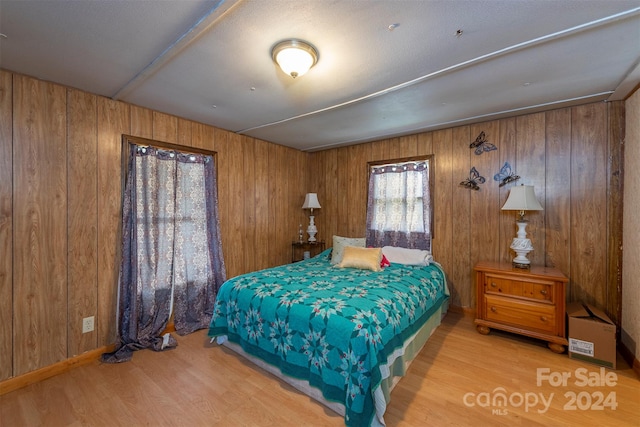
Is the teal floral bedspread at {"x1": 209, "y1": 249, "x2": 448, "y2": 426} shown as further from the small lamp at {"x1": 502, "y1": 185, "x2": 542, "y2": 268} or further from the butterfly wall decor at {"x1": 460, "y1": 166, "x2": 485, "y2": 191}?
the butterfly wall decor at {"x1": 460, "y1": 166, "x2": 485, "y2": 191}

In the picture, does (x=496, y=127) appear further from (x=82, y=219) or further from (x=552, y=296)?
(x=82, y=219)

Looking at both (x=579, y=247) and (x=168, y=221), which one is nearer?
(x=579, y=247)

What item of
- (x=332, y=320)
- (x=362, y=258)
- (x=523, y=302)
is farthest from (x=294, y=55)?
(x=523, y=302)

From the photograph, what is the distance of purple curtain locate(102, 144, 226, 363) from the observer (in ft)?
8.39

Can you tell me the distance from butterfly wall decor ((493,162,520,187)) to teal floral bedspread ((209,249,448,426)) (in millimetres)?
1382

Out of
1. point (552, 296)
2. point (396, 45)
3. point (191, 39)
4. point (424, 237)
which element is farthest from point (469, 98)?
point (191, 39)

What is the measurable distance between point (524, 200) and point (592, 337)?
1.29 m

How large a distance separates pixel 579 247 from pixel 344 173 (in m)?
3.01

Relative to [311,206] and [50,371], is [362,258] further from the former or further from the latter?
[50,371]

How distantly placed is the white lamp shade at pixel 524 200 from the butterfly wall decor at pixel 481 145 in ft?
2.17

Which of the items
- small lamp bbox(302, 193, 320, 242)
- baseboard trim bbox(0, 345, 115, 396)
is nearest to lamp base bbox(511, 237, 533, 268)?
small lamp bbox(302, 193, 320, 242)

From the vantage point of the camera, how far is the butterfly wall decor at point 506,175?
2984 mm

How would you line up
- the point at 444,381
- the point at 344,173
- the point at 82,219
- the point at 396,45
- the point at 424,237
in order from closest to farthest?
the point at 396,45, the point at 444,381, the point at 82,219, the point at 424,237, the point at 344,173

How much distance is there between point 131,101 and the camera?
2.56 metres
